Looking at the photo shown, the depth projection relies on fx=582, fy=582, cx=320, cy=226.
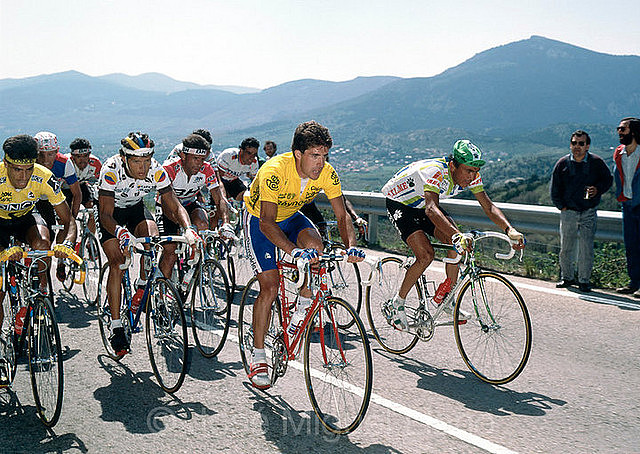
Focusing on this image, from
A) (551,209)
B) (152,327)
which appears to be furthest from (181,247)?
(551,209)

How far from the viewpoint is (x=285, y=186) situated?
15.7ft

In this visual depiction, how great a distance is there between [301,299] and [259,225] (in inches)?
27.4

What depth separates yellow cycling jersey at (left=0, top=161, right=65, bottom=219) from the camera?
5.36m

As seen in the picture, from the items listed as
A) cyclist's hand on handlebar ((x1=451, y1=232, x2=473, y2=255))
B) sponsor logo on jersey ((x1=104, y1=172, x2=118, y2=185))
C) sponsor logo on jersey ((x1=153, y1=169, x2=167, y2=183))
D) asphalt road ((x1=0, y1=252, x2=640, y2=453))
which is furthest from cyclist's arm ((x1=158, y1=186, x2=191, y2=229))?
cyclist's hand on handlebar ((x1=451, y1=232, x2=473, y2=255))

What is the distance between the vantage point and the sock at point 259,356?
4914mm

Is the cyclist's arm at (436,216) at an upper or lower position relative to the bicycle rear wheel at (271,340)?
upper

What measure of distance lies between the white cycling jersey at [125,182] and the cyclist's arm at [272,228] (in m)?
1.84

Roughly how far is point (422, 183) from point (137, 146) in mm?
2851

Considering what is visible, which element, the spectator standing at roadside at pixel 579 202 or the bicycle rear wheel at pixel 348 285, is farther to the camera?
the spectator standing at roadside at pixel 579 202

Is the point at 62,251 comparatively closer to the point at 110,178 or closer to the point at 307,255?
the point at 110,178

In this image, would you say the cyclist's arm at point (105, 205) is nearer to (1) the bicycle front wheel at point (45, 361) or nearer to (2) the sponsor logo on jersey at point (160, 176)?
(2) the sponsor logo on jersey at point (160, 176)

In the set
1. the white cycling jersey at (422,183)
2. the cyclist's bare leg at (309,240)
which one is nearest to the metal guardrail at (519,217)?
the white cycling jersey at (422,183)

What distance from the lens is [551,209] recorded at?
30.4ft

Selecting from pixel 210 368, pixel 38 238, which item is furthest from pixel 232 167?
pixel 210 368
